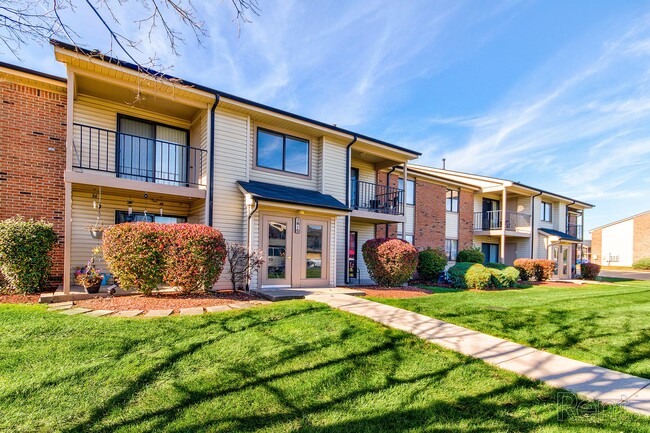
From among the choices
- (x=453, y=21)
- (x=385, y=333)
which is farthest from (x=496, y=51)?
(x=385, y=333)

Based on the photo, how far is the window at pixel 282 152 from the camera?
1102cm

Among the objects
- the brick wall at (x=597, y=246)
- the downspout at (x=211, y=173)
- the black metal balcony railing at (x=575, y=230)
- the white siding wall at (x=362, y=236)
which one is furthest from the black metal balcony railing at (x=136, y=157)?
the brick wall at (x=597, y=246)

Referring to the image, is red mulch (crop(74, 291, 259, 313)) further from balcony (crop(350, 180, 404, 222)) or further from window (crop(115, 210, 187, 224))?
balcony (crop(350, 180, 404, 222))

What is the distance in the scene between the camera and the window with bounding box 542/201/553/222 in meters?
24.2

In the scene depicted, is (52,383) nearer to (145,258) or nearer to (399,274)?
(145,258)

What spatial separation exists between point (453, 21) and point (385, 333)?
32.8 feet

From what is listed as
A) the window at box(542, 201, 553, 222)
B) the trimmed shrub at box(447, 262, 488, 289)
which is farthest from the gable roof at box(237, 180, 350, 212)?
the window at box(542, 201, 553, 222)

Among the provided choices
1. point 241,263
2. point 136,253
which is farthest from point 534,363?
point 136,253

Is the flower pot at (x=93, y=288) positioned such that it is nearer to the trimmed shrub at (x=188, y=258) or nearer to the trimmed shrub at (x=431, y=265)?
the trimmed shrub at (x=188, y=258)

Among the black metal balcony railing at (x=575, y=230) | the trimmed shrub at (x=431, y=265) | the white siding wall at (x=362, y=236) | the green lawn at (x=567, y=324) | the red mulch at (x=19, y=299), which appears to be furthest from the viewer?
the black metal balcony railing at (x=575, y=230)

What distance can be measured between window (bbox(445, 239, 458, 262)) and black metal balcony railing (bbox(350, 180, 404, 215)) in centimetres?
579

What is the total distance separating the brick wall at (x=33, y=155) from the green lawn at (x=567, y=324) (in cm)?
930

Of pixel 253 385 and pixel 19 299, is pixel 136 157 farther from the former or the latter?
pixel 253 385

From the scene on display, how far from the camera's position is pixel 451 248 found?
1969cm
